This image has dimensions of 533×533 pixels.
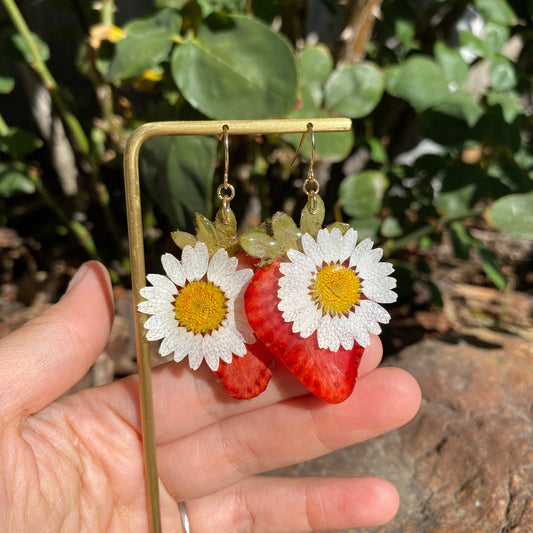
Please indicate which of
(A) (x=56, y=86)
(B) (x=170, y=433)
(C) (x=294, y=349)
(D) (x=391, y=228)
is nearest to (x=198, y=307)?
(C) (x=294, y=349)

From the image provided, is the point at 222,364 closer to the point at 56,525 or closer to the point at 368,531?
the point at 56,525

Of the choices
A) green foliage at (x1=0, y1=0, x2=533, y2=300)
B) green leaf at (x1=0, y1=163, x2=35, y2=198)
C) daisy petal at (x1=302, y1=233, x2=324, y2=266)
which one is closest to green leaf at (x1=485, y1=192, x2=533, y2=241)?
green foliage at (x1=0, y1=0, x2=533, y2=300)

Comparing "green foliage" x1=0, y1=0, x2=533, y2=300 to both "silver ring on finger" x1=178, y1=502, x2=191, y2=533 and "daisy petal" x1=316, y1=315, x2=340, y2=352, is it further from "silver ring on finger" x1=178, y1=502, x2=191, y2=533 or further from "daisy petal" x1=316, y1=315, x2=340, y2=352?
"silver ring on finger" x1=178, y1=502, x2=191, y2=533

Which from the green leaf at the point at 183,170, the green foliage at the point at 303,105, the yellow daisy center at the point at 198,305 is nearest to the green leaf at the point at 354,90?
the green foliage at the point at 303,105

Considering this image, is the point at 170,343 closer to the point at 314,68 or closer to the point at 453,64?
the point at 314,68

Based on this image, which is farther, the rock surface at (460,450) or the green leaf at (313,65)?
the green leaf at (313,65)

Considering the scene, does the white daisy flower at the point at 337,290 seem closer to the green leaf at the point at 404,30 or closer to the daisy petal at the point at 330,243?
the daisy petal at the point at 330,243
